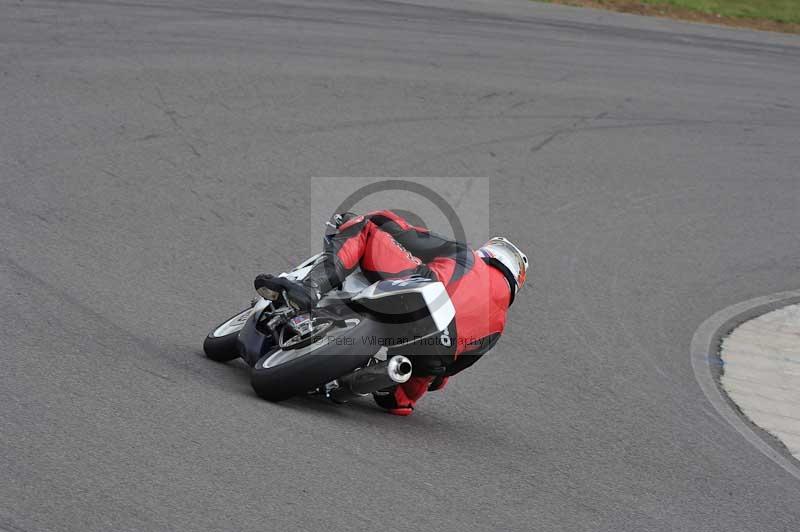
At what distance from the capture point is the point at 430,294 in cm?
523

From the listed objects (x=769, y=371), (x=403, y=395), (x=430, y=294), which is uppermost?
(x=430, y=294)

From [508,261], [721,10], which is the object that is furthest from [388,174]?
[721,10]

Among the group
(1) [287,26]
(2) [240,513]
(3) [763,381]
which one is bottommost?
(3) [763,381]

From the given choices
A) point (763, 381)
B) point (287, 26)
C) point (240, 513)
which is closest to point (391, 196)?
point (763, 381)

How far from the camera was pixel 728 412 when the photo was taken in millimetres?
6984

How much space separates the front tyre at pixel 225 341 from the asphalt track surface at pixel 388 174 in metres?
0.08

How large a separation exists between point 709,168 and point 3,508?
9.96 meters

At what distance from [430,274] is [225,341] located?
135 centimetres

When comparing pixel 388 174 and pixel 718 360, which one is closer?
pixel 718 360

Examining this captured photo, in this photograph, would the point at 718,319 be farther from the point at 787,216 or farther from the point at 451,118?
the point at 451,118

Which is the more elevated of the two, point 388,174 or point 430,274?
point 430,274

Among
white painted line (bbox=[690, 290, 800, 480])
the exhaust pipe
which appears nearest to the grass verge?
white painted line (bbox=[690, 290, 800, 480])

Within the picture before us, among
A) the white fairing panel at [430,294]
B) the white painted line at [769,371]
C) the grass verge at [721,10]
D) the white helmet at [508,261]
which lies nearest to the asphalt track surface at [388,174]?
the white painted line at [769,371]

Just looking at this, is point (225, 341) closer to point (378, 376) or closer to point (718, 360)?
point (378, 376)
